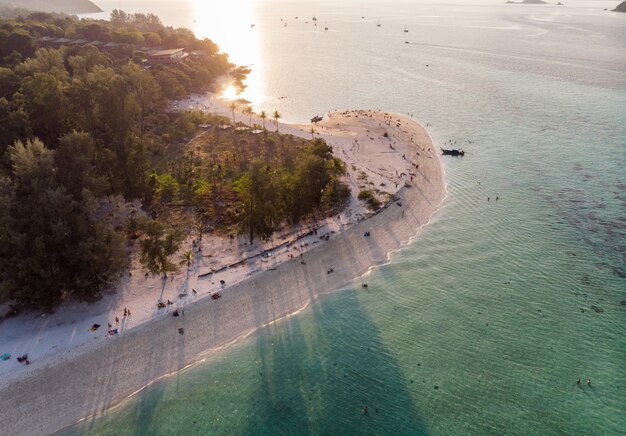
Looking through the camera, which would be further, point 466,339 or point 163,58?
point 163,58

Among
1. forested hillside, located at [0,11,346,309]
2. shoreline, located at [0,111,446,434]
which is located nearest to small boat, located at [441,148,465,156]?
forested hillside, located at [0,11,346,309]

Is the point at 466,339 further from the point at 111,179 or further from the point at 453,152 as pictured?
the point at 453,152

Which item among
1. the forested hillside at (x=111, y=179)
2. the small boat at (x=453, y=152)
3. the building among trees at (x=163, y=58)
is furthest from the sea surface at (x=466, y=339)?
the building among trees at (x=163, y=58)

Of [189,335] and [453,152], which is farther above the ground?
[189,335]

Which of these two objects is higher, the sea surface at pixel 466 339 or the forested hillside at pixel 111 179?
the forested hillside at pixel 111 179

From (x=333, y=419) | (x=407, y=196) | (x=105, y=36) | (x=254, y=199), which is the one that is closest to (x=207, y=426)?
(x=333, y=419)

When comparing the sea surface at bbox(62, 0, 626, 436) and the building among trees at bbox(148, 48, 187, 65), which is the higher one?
the building among trees at bbox(148, 48, 187, 65)

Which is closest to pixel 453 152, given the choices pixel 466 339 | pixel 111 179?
pixel 466 339

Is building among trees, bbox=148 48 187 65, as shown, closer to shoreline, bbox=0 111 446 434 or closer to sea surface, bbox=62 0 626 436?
sea surface, bbox=62 0 626 436

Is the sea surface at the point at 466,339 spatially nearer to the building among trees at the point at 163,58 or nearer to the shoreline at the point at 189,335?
the shoreline at the point at 189,335
